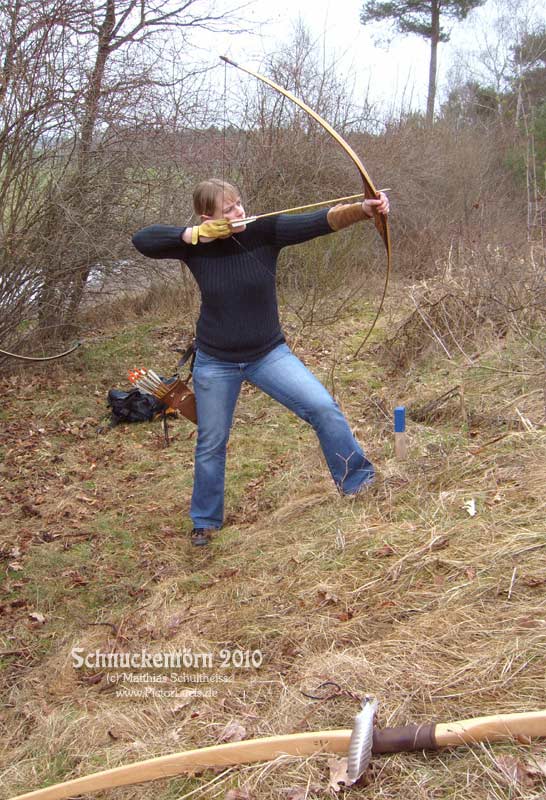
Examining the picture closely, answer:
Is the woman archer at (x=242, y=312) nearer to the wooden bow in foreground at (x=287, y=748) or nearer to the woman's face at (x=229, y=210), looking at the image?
the woman's face at (x=229, y=210)

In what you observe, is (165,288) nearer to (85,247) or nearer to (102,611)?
(85,247)

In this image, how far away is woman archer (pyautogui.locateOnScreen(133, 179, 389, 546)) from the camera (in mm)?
3578

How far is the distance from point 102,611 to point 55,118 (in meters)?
4.66

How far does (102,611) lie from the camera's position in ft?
11.4

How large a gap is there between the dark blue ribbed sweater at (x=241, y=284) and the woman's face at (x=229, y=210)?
7 cm

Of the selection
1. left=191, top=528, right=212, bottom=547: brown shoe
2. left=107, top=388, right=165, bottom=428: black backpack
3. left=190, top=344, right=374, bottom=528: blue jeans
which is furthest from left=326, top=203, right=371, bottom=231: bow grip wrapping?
left=107, top=388, right=165, bottom=428: black backpack

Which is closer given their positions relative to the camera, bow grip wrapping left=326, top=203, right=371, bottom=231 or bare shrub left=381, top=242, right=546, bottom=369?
bow grip wrapping left=326, top=203, right=371, bottom=231

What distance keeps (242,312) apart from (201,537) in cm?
116

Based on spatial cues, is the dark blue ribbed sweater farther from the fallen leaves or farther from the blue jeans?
the fallen leaves

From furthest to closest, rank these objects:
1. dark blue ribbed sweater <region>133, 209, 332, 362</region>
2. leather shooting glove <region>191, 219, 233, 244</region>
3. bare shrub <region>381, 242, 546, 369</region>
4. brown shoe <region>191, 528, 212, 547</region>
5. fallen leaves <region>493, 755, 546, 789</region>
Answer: bare shrub <region>381, 242, 546, 369</region> → brown shoe <region>191, 528, 212, 547</region> → dark blue ribbed sweater <region>133, 209, 332, 362</region> → leather shooting glove <region>191, 219, 233, 244</region> → fallen leaves <region>493, 755, 546, 789</region>

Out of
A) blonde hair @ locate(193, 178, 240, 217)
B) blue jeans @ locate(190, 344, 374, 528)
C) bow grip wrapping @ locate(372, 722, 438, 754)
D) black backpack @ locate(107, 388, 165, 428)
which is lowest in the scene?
bow grip wrapping @ locate(372, 722, 438, 754)

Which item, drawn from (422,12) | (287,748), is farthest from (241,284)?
(422,12)

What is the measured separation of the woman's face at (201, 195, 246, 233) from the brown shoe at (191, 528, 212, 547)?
1488 millimetres

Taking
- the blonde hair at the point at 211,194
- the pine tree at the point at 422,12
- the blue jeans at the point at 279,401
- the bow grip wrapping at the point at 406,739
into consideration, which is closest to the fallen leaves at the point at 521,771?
the bow grip wrapping at the point at 406,739
